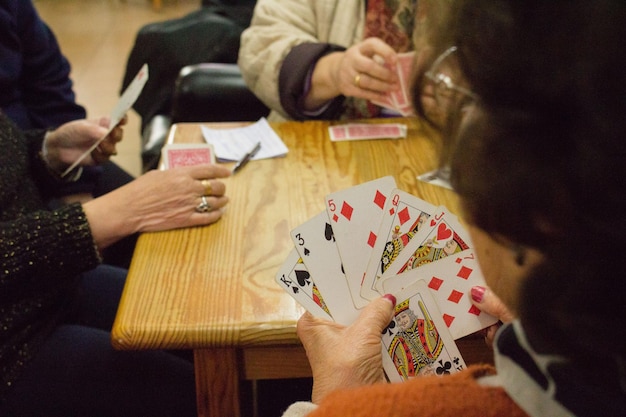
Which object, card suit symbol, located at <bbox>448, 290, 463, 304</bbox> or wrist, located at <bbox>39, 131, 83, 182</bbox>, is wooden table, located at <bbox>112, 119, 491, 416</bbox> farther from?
wrist, located at <bbox>39, 131, 83, 182</bbox>

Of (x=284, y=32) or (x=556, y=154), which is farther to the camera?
(x=284, y=32)

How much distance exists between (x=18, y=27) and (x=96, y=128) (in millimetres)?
411

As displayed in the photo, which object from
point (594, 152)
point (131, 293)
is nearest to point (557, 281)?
point (594, 152)

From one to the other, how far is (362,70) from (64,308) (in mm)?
905

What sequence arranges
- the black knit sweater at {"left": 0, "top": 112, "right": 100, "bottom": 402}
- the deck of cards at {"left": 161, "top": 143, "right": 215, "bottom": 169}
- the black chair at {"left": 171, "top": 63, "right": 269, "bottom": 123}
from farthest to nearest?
the black chair at {"left": 171, "top": 63, "right": 269, "bottom": 123} → the deck of cards at {"left": 161, "top": 143, "right": 215, "bottom": 169} → the black knit sweater at {"left": 0, "top": 112, "right": 100, "bottom": 402}

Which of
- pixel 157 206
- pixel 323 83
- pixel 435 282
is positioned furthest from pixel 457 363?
pixel 323 83

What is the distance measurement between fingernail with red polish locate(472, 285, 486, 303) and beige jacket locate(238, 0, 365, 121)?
905mm

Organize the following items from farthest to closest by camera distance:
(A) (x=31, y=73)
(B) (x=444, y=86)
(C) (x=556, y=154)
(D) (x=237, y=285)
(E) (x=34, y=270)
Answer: (A) (x=31, y=73) < (E) (x=34, y=270) < (D) (x=237, y=285) < (B) (x=444, y=86) < (C) (x=556, y=154)

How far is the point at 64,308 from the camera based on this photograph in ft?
4.35

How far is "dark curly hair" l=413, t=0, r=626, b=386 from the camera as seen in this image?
1.30 ft

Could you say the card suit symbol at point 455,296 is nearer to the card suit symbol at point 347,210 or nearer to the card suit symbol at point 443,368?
the card suit symbol at point 443,368

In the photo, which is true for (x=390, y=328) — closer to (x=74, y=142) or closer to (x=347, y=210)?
(x=347, y=210)

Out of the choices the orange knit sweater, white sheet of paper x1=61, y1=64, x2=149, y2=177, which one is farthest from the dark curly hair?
white sheet of paper x1=61, y1=64, x2=149, y2=177

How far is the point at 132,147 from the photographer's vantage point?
3457 millimetres
